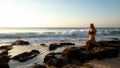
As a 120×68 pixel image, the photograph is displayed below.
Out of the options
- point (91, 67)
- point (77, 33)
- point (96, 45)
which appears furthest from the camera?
point (77, 33)

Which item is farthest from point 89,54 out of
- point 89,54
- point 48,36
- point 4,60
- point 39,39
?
point 48,36

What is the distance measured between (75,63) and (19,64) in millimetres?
3369

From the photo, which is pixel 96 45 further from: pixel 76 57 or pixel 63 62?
pixel 63 62

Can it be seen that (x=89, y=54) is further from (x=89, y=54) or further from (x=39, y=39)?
(x=39, y=39)

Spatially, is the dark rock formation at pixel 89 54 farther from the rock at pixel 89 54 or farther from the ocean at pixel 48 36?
the ocean at pixel 48 36

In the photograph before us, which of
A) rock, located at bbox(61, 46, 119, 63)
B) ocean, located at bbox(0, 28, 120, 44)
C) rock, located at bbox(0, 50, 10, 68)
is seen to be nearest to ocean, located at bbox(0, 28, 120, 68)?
ocean, located at bbox(0, 28, 120, 44)

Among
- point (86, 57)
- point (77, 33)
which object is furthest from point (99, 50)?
point (77, 33)

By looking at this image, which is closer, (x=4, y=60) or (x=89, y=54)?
(x=89, y=54)

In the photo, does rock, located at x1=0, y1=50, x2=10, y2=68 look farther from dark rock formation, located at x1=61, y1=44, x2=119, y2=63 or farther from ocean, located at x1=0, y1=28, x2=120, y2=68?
dark rock formation, located at x1=61, y1=44, x2=119, y2=63

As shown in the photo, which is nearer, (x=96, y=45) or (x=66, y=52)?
(x=66, y=52)

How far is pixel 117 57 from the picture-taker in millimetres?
12016

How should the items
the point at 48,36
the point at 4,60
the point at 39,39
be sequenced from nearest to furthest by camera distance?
the point at 4,60, the point at 39,39, the point at 48,36

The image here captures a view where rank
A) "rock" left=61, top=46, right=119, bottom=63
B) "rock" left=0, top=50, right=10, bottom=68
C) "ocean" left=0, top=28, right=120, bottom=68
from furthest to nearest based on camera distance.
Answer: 1. "ocean" left=0, top=28, right=120, bottom=68
2. "rock" left=61, top=46, right=119, bottom=63
3. "rock" left=0, top=50, right=10, bottom=68

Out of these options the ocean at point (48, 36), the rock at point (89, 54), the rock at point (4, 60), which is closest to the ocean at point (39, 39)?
the ocean at point (48, 36)
